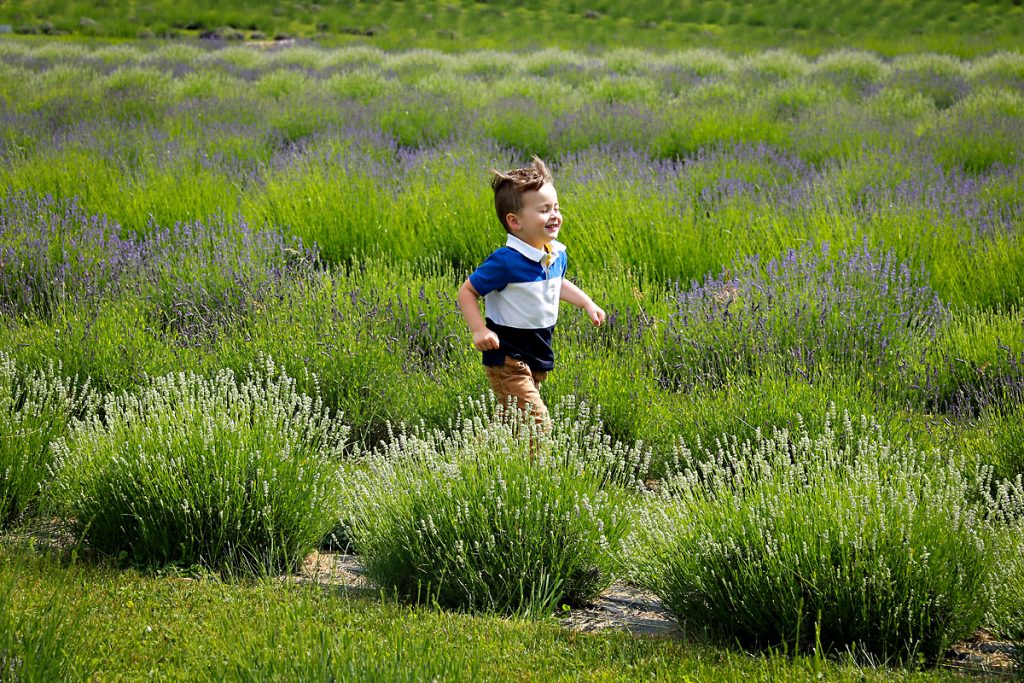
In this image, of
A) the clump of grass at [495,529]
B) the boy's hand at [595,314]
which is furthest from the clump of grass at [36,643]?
the boy's hand at [595,314]

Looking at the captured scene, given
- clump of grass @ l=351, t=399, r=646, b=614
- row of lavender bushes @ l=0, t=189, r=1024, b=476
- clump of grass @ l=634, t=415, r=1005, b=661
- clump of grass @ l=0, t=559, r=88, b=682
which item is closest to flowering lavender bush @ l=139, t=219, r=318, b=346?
row of lavender bushes @ l=0, t=189, r=1024, b=476

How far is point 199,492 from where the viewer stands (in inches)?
130

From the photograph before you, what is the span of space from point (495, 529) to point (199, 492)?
1027mm

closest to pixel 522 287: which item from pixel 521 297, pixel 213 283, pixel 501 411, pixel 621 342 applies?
pixel 521 297

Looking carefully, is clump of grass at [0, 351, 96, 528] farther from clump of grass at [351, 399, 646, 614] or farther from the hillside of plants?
clump of grass at [351, 399, 646, 614]

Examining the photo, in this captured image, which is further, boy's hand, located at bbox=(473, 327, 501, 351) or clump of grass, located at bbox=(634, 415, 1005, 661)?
boy's hand, located at bbox=(473, 327, 501, 351)

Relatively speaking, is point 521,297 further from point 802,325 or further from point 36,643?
point 36,643

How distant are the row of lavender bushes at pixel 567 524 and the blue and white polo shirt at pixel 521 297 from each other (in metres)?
0.34

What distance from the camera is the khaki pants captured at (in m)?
3.79

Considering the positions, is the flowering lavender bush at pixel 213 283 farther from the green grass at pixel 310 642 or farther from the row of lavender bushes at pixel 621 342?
the green grass at pixel 310 642

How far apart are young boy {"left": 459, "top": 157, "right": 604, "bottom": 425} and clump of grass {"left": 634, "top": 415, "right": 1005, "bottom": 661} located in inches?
40.4

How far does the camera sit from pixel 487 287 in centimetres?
370

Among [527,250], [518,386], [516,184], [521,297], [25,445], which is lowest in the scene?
[25,445]

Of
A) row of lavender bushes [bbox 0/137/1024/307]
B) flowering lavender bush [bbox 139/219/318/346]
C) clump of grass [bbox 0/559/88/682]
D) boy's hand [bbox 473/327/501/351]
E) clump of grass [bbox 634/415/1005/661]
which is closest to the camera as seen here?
clump of grass [bbox 0/559/88/682]
